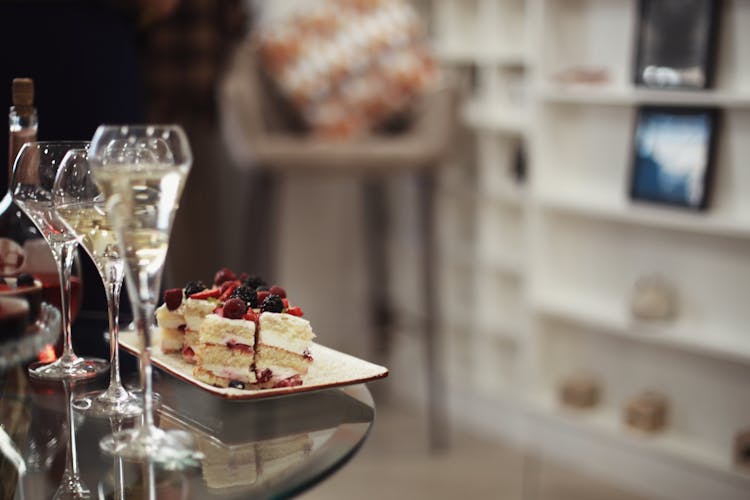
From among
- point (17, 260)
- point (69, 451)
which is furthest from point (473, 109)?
point (69, 451)

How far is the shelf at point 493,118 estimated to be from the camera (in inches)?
136

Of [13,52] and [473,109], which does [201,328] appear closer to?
[13,52]

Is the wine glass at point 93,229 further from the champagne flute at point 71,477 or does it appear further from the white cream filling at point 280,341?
the white cream filling at point 280,341

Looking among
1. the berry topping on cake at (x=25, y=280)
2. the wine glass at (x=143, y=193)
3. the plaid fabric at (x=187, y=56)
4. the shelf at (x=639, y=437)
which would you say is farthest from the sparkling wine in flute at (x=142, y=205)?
the plaid fabric at (x=187, y=56)

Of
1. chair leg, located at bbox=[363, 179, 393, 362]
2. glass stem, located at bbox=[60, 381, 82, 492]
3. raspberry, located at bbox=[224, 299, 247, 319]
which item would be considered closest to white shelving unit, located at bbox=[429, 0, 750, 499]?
chair leg, located at bbox=[363, 179, 393, 362]

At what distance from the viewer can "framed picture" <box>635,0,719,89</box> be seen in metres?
2.76

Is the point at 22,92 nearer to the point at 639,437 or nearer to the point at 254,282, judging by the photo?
the point at 254,282

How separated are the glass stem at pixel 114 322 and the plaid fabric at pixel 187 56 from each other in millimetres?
2810

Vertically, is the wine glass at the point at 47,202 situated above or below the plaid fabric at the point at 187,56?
below

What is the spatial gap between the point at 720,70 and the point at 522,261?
0.95 metres

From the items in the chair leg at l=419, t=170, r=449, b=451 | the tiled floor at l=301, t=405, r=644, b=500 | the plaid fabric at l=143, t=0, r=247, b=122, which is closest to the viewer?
the tiled floor at l=301, t=405, r=644, b=500

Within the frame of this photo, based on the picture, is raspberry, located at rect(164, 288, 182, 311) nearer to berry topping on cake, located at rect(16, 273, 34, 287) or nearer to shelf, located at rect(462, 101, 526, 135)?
berry topping on cake, located at rect(16, 273, 34, 287)

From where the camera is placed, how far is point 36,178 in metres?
1.20

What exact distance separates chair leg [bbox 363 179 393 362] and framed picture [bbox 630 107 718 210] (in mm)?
1309
